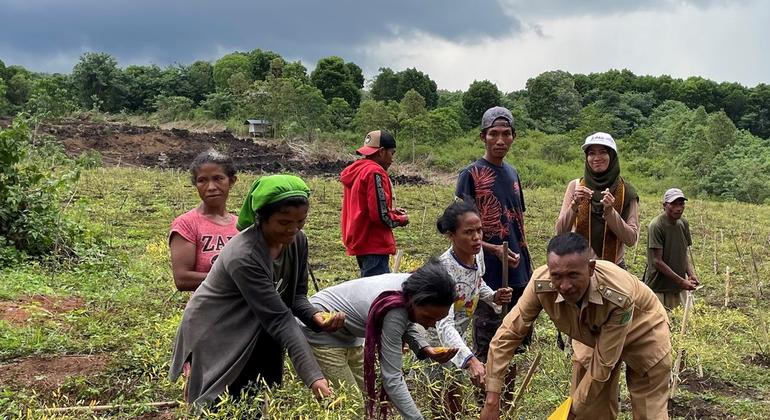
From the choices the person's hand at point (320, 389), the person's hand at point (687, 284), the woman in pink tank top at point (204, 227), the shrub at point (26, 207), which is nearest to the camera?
the person's hand at point (320, 389)

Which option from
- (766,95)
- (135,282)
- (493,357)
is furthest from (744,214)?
(766,95)

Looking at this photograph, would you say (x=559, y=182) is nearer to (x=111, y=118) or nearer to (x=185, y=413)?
(x=185, y=413)

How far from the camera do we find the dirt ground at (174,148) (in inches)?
842

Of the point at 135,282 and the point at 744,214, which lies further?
the point at 744,214

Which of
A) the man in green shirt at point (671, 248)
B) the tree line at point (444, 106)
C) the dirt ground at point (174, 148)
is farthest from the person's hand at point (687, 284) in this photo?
the tree line at point (444, 106)

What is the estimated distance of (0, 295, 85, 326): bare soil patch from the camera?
5004 mm

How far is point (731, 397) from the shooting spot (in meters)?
4.38

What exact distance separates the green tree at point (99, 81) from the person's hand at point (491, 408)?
36.4m

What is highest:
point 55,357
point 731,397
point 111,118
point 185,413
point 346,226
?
point 111,118

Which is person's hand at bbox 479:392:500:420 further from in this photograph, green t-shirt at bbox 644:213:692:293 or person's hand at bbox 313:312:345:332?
green t-shirt at bbox 644:213:692:293

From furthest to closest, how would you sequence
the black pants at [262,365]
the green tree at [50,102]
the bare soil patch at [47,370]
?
the green tree at [50,102] → the bare soil patch at [47,370] → the black pants at [262,365]

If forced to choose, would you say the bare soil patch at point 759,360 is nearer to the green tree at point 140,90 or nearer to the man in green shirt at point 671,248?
the man in green shirt at point 671,248

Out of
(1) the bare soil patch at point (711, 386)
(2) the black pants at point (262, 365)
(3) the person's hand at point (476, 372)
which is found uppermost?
(2) the black pants at point (262, 365)

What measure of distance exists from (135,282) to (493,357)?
4.70 m
